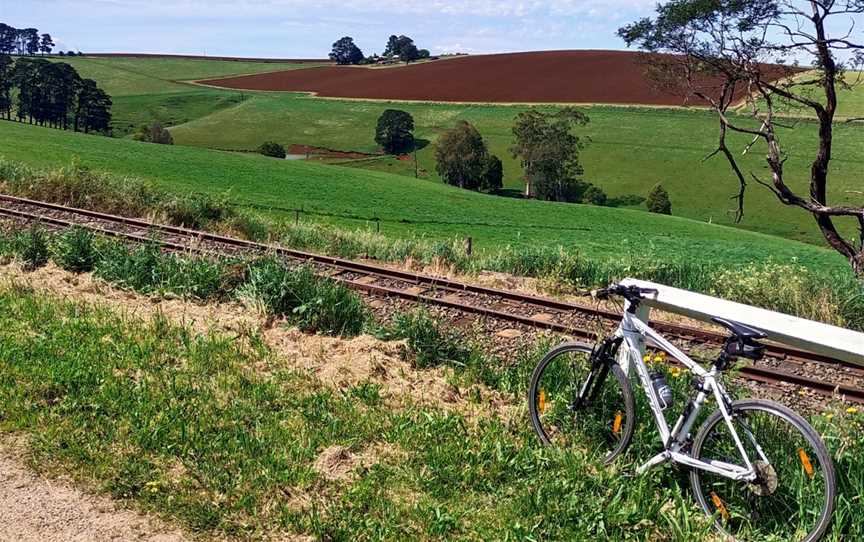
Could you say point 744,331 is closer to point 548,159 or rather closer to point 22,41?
point 548,159

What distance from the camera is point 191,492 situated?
446 cm

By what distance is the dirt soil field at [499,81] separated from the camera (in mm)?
93812

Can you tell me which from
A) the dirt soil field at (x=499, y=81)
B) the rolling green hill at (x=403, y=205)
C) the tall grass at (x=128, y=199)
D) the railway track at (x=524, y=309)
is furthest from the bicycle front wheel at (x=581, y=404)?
the dirt soil field at (x=499, y=81)

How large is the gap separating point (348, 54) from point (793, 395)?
467ft

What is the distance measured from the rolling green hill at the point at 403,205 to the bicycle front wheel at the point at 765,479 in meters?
25.4

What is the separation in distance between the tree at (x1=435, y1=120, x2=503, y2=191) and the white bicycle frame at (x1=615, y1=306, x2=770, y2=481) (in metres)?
67.6

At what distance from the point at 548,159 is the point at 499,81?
3675cm

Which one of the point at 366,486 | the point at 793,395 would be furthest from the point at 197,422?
the point at 793,395

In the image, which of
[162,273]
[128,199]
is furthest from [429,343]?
[128,199]

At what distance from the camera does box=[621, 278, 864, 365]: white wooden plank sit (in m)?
4.06

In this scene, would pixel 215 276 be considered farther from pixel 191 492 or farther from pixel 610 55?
pixel 610 55

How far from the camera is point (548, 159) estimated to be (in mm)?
70312

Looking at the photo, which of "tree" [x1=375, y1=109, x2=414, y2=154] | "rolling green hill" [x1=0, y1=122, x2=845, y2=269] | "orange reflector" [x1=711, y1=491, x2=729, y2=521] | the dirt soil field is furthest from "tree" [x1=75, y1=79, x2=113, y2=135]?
"orange reflector" [x1=711, y1=491, x2=729, y2=521]

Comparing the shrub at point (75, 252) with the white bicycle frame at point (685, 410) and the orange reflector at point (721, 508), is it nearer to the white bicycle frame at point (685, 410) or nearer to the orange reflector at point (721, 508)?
the white bicycle frame at point (685, 410)
